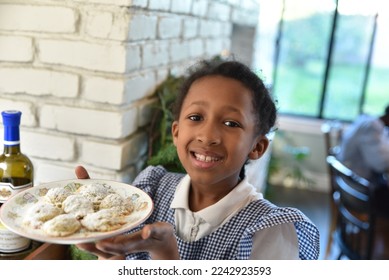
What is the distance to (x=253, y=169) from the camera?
90 cm

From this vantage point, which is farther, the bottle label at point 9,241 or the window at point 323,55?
the window at point 323,55

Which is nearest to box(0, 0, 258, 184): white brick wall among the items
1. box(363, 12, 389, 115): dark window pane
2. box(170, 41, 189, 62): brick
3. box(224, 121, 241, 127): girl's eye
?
box(170, 41, 189, 62): brick

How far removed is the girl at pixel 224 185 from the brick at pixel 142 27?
14 centimetres

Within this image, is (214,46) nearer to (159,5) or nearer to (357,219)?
(159,5)

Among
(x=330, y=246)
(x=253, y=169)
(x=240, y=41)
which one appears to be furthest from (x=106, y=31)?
(x=330, y=246)

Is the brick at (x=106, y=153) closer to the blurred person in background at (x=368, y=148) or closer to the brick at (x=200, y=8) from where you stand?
the brick at (x=200, y=8)

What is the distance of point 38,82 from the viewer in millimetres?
712

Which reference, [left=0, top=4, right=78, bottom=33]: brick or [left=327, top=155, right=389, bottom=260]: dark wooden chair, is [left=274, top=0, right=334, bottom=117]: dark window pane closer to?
[left=327, top=155, right=389, bottom=260]: dark wooden chair

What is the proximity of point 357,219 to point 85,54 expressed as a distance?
1089 mm

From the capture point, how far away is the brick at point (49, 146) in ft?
2.40

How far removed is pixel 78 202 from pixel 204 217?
0.22m

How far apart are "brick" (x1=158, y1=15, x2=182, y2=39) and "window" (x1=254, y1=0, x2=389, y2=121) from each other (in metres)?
0.24

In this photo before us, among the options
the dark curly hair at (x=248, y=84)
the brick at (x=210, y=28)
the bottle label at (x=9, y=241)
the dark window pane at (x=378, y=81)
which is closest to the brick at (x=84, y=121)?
the dark curly hair at (x=248, y=84)
